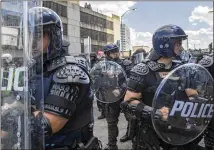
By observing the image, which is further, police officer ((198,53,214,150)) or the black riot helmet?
police officer ((198,53,214,150))

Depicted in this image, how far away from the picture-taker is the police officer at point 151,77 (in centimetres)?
307

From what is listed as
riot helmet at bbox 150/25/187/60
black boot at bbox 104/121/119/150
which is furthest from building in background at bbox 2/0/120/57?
riot helmet at bbox 150/25/187/60

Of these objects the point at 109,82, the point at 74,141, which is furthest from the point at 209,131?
the point at 109,82

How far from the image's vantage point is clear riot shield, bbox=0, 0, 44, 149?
1575 mm

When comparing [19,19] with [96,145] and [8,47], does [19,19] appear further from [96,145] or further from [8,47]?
[96,145]

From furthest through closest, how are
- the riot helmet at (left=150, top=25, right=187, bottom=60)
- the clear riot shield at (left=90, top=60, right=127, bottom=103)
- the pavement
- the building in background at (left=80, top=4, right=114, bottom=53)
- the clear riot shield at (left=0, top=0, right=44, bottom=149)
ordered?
the building in background at (left=80, top=4, right=114, bottom=53), the pavement, the clear riot shield at (left=90, top=60, right=127, bottom=103), the riot helmet at (left=150, top=25, right=187, bottom=60), the clear riot shield at (left=0, top=0, right=44, bottom=149)

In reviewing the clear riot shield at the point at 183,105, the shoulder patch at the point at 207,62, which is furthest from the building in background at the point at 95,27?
the clear riot shield at the point at 183,105

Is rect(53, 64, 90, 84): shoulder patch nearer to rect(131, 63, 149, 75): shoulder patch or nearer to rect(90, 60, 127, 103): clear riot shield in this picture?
rect(131, 63, 149, 75): shoulder patch

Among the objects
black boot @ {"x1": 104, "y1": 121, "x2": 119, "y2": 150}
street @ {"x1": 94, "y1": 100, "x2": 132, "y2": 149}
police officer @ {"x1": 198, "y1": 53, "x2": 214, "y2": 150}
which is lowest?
street @ {"x1": 94, "y1": 100, "x2": 132, "y2": 149}

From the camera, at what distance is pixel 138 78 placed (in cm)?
316

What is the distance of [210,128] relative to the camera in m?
3.59

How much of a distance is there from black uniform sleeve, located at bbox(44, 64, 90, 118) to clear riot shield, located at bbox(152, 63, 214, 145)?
951mm

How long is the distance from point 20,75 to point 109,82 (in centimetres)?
453

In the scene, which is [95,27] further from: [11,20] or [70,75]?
[11,20]
